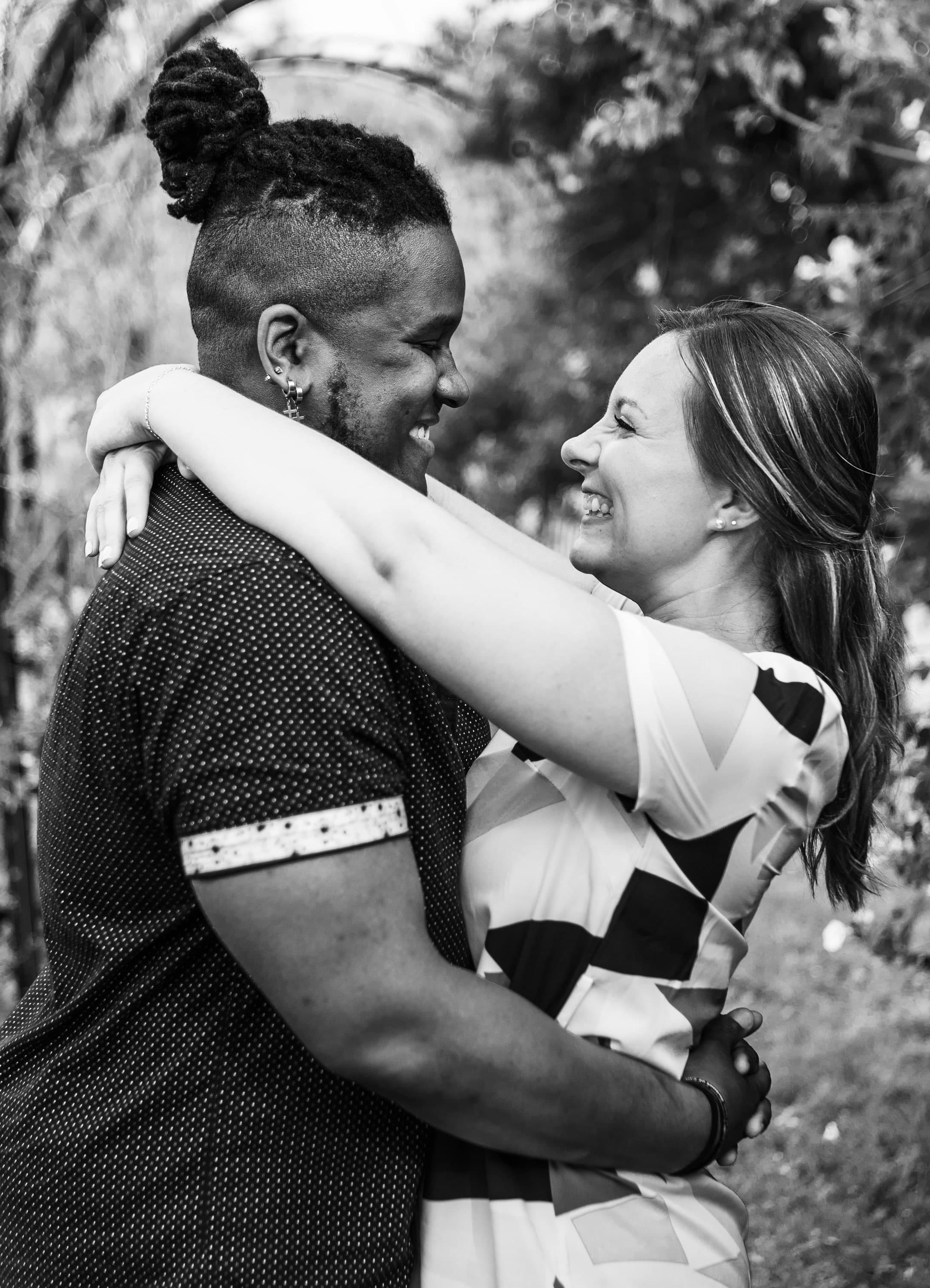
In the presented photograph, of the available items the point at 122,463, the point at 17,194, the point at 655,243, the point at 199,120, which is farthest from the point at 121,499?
the point at 655,243

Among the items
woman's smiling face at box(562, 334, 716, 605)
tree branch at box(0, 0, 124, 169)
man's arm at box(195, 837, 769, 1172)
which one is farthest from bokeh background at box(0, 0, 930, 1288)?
man's arm at box(195, 837, 769, 1172)

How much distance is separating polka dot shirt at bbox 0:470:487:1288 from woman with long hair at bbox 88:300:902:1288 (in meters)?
0.09

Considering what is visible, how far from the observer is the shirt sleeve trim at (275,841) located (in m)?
1.41

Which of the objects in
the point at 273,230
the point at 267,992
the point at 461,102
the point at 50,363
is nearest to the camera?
the point at 267,992

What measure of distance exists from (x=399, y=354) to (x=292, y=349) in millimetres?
150

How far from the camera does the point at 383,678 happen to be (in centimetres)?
157

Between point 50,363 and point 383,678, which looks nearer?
point 383,678

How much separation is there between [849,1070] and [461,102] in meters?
5.60

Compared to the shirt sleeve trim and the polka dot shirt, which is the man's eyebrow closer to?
the polka dot shirt

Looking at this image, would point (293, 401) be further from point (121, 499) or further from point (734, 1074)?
point (734, 1074)

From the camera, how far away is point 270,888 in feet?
4.63

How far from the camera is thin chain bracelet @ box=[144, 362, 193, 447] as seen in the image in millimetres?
1971

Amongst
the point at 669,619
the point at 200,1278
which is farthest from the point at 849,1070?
the point at 200,1278

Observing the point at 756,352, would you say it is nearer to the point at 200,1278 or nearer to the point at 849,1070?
the point at 200,1278
